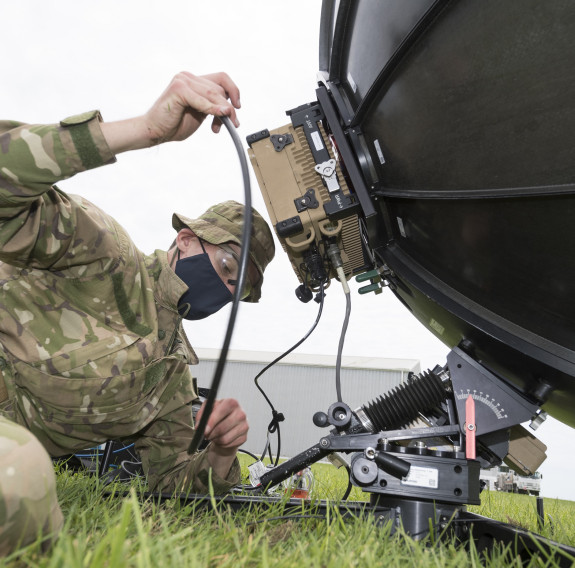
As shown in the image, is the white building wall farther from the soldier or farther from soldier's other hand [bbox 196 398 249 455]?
soldier's other hand [bbox 196 398 249 455]

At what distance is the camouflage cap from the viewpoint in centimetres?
246

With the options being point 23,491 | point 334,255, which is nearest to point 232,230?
point 334,255

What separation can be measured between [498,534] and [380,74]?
145 cm

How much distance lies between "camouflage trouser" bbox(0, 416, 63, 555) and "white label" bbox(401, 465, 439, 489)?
3.35 ft

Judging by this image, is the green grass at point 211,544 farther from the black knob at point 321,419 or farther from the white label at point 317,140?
the white label at point 317,140

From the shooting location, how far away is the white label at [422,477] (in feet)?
4.85

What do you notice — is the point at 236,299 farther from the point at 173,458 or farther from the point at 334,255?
the point at 173,458

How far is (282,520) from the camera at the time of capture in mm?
1494

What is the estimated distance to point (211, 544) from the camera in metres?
1.04

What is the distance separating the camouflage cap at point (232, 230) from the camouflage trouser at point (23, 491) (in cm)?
163

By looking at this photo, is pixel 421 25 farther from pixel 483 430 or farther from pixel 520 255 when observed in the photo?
pixel 483 430

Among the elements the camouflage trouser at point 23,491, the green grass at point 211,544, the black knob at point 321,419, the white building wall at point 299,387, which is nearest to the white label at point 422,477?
the green grass at point 211,544

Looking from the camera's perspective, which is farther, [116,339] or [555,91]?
[116,339]

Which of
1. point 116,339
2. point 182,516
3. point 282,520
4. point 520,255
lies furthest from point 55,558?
point 116,339
